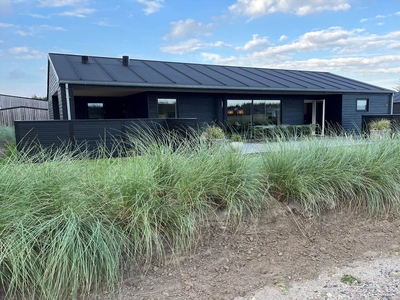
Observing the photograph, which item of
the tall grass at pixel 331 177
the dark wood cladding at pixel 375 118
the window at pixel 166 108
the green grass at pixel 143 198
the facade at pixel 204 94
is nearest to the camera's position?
the green grass at pixel 143 198

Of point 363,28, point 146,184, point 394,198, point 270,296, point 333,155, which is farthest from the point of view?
point 363,28

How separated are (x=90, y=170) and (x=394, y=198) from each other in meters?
3.65

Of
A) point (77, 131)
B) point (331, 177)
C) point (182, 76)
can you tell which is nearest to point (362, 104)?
point (182, 76)

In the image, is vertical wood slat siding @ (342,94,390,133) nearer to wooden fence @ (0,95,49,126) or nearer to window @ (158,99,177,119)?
window @ (158,99,177,119)

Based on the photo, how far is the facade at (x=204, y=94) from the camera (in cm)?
1031

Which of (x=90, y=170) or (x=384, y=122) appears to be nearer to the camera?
(x=90, y=170)

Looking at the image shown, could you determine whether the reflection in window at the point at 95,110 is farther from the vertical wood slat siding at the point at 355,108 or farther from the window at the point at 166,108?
the vertical wood slat siding at the point at 355,108

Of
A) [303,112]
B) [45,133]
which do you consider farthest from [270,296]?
[303,112]

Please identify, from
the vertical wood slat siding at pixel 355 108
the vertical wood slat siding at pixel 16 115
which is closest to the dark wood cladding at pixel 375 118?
the vertical wood slat siding at pixel 355 108

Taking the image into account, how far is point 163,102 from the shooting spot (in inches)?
449

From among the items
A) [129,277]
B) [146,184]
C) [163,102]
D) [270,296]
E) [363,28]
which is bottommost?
[270,296]

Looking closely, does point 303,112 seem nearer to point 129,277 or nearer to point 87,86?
point 87,86

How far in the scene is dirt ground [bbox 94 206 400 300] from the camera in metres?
2.28

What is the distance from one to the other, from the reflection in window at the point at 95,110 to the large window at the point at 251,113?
20.6ft
